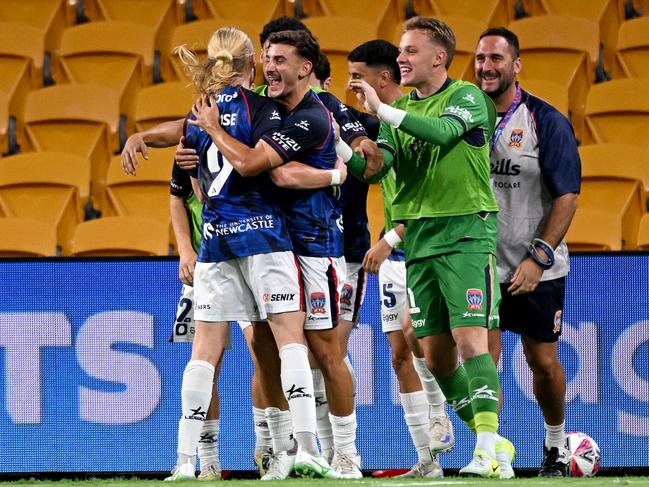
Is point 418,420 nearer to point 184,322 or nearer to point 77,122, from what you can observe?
point 184,322

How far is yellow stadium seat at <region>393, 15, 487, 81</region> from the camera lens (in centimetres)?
937

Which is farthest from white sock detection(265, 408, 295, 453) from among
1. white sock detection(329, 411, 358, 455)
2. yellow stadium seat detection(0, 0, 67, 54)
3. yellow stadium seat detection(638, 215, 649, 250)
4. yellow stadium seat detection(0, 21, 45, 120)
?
yellow stadium seat detection(0, 0, 67, 54)

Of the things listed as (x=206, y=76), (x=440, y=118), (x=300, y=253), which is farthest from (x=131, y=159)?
(x=440, y=118)

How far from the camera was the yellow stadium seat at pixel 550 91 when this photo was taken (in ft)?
28.6

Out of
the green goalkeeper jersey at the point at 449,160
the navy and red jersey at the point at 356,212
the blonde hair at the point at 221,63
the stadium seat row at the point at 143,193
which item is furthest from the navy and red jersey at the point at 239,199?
the stadium seat row at the point at 143,193

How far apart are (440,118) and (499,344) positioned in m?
1.28

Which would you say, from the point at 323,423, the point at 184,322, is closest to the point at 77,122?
the point at 184,322

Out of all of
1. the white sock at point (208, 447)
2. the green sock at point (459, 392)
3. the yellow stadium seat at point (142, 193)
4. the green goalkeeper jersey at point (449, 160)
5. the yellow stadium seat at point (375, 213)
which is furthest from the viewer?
the yellow stadium seat at point (142, 193)

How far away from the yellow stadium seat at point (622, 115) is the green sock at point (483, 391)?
410 centimetres

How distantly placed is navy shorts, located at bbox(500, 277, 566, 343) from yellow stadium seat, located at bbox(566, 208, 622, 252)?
63.7 inches

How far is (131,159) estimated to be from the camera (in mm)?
5289

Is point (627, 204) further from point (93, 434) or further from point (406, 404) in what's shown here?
point (93, 434)

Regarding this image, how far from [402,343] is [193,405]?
1679mm

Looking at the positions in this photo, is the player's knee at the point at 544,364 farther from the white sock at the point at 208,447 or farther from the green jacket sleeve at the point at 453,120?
the white sock at the point at 208,447
